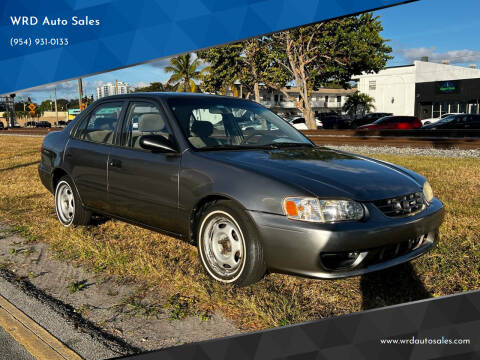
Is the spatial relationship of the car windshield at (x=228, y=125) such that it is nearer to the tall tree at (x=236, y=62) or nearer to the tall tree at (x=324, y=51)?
the tall tree at (x=324, y=51)

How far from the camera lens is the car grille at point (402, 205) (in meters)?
3.47

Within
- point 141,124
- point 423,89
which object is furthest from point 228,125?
point 423,89

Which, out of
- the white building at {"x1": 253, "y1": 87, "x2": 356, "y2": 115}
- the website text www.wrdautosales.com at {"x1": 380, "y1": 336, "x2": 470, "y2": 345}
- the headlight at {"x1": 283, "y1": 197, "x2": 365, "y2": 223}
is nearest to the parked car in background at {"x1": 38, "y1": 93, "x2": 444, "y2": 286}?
the headlight at {"x1": 283, "y1": 197, "x2": 365, "y2": 223}

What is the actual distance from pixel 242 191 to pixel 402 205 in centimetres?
122

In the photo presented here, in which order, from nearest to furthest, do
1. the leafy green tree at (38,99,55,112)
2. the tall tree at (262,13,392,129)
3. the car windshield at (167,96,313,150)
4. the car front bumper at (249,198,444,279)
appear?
the car front bumper at (249,198,444,279)
the car windshield at (167,96,313,150)
the tall tree at (262,13,392,129)
the leafy green tree at (38,99,55,112)

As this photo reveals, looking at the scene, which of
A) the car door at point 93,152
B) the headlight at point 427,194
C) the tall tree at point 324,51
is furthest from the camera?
the tall tree at point 324,51

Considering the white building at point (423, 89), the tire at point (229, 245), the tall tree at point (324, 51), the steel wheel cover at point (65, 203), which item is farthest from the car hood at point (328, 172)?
the white building at point (423, 89)

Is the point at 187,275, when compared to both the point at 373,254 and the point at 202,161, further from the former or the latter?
the point at 373,254

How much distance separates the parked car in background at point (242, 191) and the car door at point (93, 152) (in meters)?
0.01

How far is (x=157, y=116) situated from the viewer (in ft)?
15.3

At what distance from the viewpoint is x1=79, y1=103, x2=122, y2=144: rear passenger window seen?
16.8 feet

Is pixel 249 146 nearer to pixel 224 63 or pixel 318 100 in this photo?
pixel 224 63

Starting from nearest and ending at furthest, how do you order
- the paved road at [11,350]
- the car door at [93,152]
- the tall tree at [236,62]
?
the paved road at [11,350] → the car door at [93,152] → the tall tree at [236,62]

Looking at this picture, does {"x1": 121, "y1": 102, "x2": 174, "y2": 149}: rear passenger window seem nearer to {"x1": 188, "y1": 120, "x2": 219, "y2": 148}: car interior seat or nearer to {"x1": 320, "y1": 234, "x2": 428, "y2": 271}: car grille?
{"x1": 188, "y1": 120, "x2": 219, "y2": 148}: car interior seat
